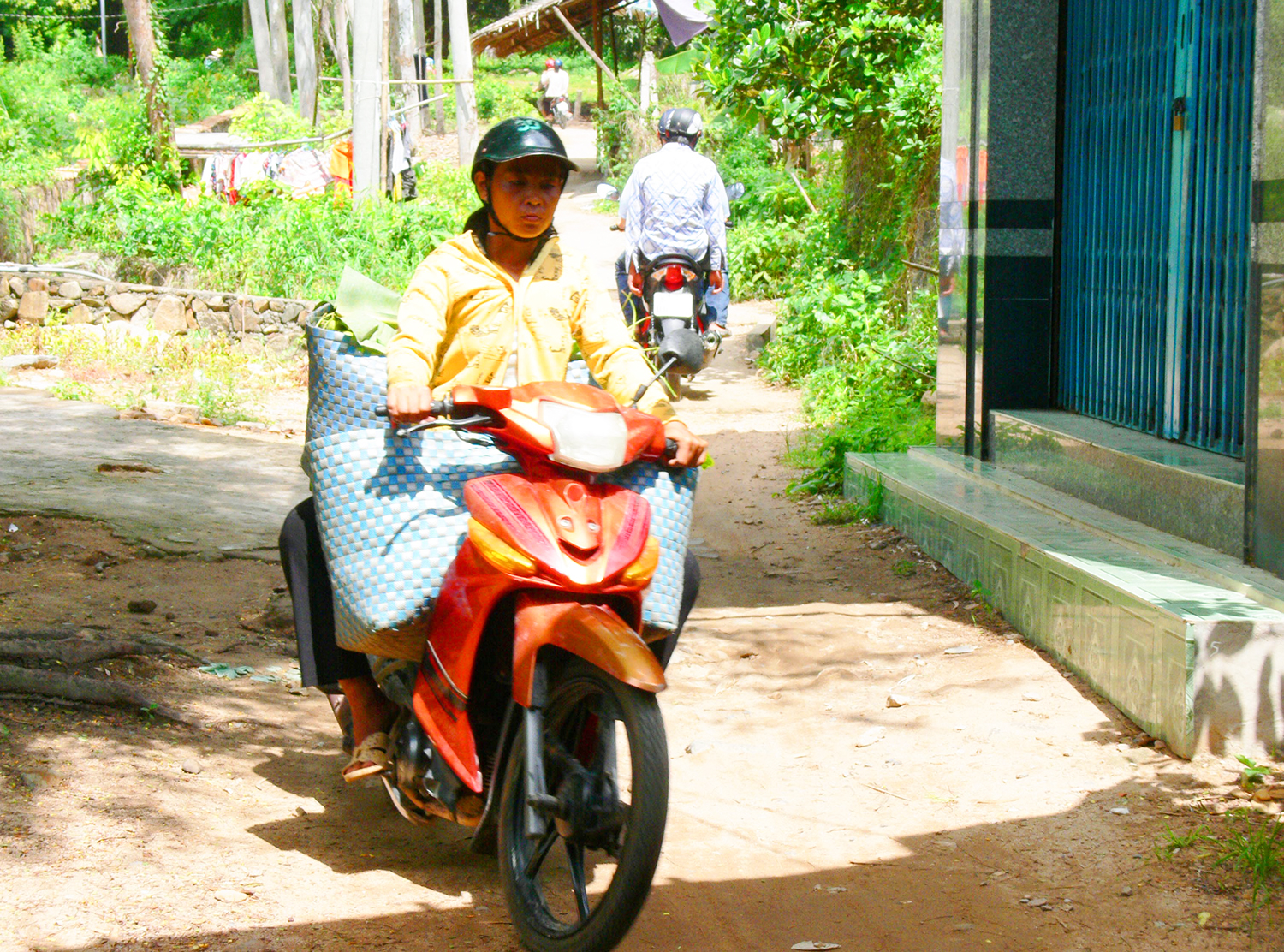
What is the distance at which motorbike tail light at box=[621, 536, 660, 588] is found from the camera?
103 inches

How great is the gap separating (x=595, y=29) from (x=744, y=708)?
74.7 ft

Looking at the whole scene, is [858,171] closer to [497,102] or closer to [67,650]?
[67,650]

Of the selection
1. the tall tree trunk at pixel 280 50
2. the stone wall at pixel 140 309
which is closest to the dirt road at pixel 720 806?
the stone wall at pixel 140 309

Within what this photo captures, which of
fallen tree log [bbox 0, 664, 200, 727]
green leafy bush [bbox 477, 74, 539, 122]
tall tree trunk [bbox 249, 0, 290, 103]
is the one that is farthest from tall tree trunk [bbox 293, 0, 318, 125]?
fallen tree log [bbox 0, 664, 200, 727]

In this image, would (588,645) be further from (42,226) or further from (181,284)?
(42,226)

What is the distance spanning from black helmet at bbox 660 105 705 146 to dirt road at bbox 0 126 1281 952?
4850 millimetres

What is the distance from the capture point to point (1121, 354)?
5.93 metres

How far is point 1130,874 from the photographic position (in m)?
3.05

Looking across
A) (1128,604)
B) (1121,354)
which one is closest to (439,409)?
(1128,604)

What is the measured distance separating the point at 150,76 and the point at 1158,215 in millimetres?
14664

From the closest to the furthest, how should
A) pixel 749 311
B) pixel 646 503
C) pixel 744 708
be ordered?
pixel 646 503
pixel 744 708
pixel 749 311

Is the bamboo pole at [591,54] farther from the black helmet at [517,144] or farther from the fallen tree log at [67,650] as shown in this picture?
the black helmet at [517,144]

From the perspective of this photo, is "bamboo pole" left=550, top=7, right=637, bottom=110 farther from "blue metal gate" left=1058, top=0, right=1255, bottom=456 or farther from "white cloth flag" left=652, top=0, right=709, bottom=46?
"blue metal gate" left=1058, top=0, right=1255, bottom=456

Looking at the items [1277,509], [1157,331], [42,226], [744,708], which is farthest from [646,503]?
[42,226]
